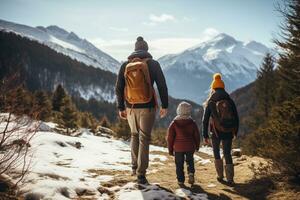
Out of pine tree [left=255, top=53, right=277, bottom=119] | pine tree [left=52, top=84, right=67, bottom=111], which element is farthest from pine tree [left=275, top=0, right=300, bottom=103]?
pine tree [left=52, top=84, right=67, bottom=111]

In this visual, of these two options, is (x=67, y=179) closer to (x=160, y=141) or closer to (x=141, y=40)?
(x=141, y=40)

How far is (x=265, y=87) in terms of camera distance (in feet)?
75.5

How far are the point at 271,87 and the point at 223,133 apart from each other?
52.8 ft

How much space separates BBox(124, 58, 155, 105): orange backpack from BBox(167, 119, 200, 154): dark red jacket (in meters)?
1.20

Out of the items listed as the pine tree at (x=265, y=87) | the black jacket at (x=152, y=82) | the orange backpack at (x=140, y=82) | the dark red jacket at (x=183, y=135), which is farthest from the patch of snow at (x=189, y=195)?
the pine tree at (x=265, y=87)

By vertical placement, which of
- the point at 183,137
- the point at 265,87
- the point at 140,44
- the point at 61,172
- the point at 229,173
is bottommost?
the point at 229,173

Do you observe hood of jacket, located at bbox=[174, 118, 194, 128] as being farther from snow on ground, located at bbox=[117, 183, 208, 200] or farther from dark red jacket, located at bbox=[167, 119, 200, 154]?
snow on ground, located at bbox=[117, 183, 208, 200]

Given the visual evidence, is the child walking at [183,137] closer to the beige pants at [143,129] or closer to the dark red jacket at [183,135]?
the dark red jacket at [183,135]

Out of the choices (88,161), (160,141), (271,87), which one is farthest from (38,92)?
(88,161)

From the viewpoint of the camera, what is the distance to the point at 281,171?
7.30m

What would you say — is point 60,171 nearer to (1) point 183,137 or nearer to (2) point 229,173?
(1) point 183,137

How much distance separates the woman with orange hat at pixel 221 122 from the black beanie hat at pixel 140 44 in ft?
6.92

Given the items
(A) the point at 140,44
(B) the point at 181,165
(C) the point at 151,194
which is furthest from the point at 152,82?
(C) the point at 151,194

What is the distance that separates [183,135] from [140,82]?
1746 millimetres
